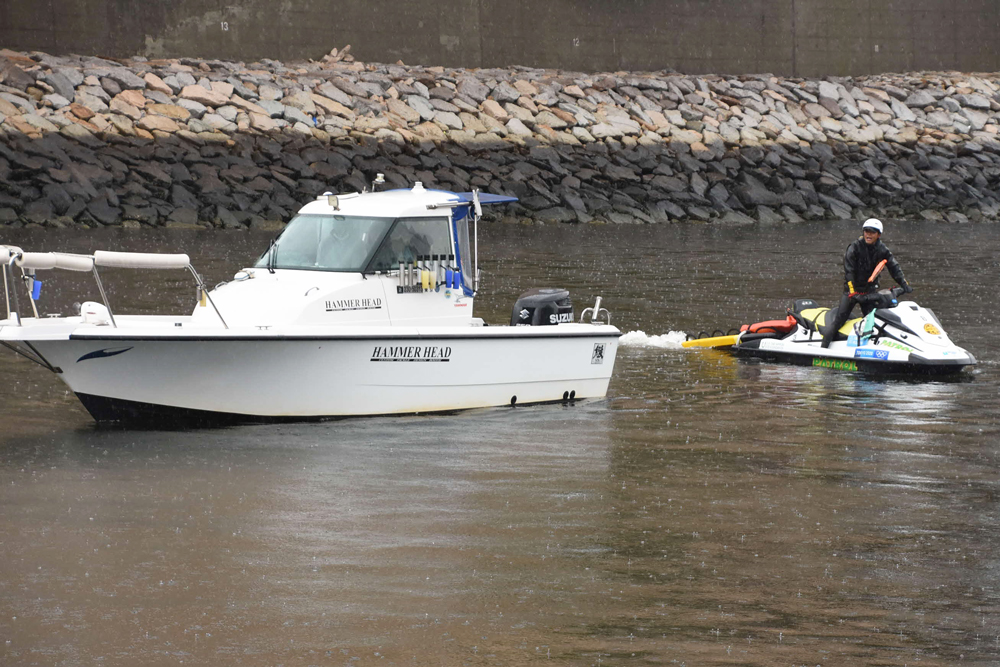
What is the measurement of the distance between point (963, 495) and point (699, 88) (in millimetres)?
35910

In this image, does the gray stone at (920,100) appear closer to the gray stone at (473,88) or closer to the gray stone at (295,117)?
the gray stone at (473,88)

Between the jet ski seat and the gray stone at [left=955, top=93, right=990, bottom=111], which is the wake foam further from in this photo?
the gray stone at [left=955, top=93, right=990, bottom=111]

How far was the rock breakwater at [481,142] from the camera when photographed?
34.0 m

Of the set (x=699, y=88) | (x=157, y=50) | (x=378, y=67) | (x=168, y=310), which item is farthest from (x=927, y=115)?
(x=168, y=310)

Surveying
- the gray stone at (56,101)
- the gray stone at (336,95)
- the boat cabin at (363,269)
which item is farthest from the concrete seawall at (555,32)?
the boat cabin at (363,269)

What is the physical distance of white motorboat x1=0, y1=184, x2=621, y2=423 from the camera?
429 inches

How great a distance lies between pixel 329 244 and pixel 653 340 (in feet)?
21.6

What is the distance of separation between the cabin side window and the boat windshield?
0.29 feet

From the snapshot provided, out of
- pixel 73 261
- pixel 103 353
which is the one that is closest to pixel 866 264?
pixel 103 353

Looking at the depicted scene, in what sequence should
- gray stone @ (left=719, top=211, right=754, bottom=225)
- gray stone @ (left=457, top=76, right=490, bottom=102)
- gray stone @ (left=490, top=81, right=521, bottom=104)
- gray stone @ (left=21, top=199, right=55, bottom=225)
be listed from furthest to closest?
gray stone @ (left=490, top=81, right=521, bottom=104)
gray stone @ (left=457, top=76, right=490, bottom=102)
gray stone @ (left=719, top=211, right=754, bottom=225)
gray stone @ (left=21, top=199, right=55, bottom=225)

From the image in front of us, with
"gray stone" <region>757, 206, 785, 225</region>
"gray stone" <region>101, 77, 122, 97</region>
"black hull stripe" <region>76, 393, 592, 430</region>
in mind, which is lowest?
"gray stone" <region>757, 206, 785, 225</region>

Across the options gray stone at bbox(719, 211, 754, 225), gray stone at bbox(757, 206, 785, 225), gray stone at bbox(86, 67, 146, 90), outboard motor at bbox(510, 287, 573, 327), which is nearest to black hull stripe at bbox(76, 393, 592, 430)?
outboard motor at bbox(510, 287, 573, 327)

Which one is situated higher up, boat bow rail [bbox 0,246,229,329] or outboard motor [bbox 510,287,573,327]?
boat bow rail [bbox 0,246,229,329]

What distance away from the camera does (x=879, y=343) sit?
15.4m
